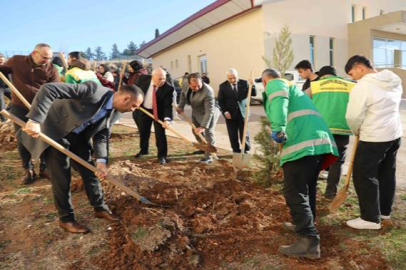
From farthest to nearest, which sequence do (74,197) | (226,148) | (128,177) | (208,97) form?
(226,148)
(208,97)
(128,177)
(74,197)

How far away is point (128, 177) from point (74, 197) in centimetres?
71

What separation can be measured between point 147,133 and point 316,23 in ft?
47.9

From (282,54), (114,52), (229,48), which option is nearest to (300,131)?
(282,54)

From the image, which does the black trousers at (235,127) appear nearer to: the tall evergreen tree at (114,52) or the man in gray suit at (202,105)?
the man in gray suit at (202,105)

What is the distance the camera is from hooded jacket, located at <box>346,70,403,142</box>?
300cm

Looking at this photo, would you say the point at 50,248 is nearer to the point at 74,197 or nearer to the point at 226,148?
the point at 74,197

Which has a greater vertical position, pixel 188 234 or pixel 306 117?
pixel 306 117

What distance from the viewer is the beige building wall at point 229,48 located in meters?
16.2

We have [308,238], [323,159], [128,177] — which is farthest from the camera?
[128,177]

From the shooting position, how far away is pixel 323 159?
9.81 feet

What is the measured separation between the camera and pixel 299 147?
8.79 ft

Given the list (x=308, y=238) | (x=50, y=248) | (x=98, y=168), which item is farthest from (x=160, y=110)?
(x=308, y=238)

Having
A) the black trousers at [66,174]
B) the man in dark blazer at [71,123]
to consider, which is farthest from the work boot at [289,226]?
the black trousers at [66,174]

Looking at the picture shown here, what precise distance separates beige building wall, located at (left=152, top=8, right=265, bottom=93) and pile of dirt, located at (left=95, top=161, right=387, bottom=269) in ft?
41.7
